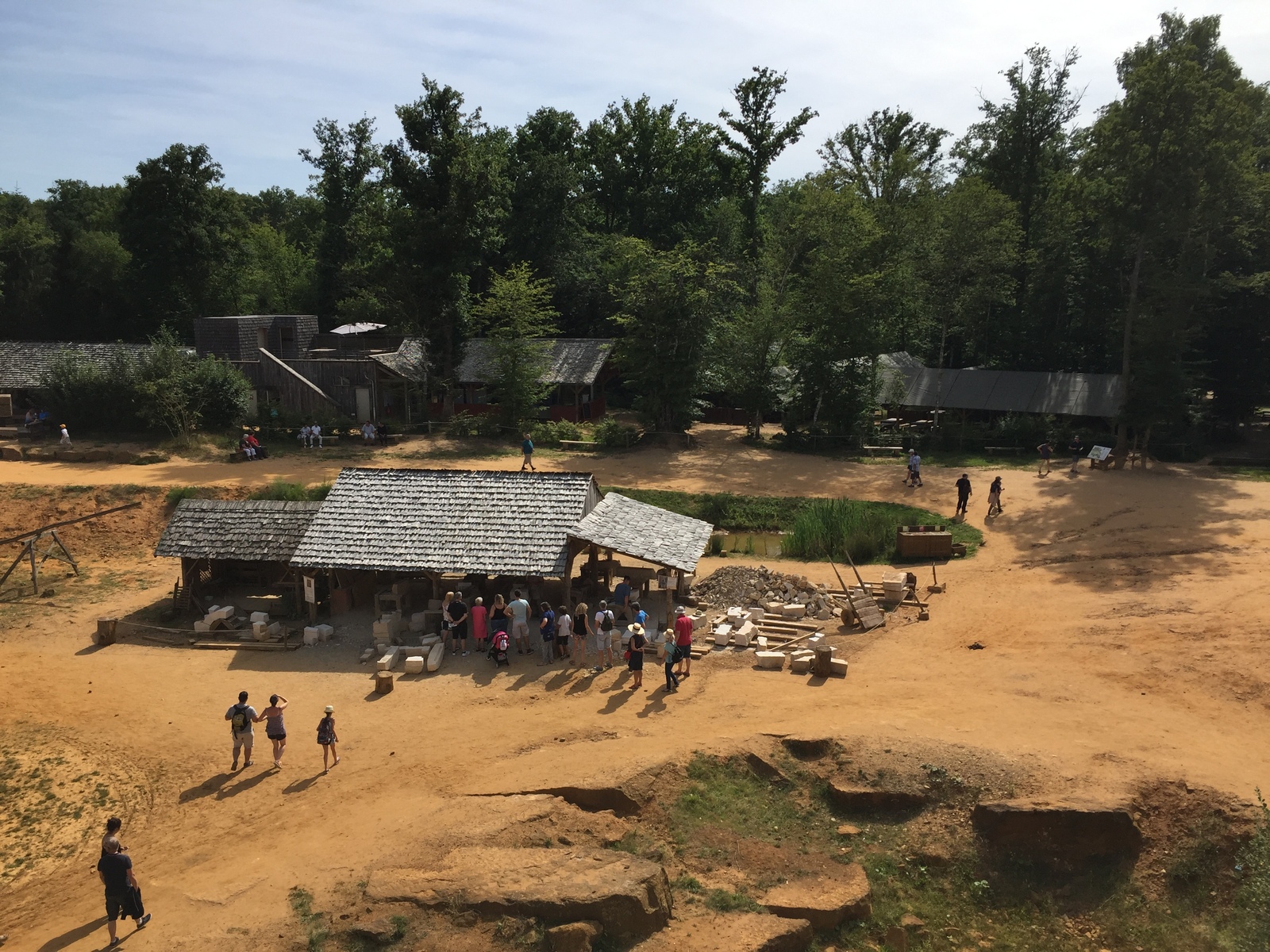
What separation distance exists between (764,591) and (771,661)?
382 centimetres

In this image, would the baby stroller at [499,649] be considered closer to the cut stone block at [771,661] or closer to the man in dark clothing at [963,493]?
the cut stone block at [771,661]

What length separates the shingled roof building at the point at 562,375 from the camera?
42156 millimetres

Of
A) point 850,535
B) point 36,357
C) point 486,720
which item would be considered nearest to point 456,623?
point 486,720

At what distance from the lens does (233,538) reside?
2097cm

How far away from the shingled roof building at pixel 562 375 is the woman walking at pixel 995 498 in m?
19.7

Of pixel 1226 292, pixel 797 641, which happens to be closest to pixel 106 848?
pixel 797 641

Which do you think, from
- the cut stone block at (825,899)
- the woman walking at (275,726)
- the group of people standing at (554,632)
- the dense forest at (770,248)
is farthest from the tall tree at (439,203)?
the cut stone block at (825,899)

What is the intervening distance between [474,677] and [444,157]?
27.2m

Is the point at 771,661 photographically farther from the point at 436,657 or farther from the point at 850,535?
the point at 850,535

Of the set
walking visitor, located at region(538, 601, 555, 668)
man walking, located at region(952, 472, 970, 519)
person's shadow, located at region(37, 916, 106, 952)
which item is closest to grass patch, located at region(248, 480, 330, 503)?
walking visitor, located at region(538, 601, 555, 668)

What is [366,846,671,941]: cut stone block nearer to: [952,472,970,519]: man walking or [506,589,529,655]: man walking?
[506,589,529,655]: man walking

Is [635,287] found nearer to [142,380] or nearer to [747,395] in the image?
[747,395]

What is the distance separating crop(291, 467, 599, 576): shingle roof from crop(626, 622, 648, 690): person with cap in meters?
2.48

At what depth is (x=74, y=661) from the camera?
19.0 m
